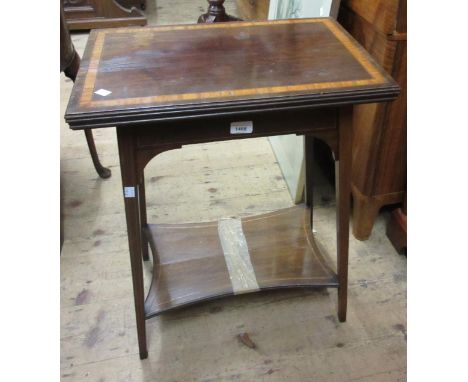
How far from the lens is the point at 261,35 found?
103 centimetres

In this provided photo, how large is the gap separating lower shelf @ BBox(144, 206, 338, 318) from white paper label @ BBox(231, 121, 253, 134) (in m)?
0.48

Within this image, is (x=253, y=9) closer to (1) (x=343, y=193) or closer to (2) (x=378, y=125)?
(2) (x=378, y=125)

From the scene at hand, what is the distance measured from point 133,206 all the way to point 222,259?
0.43 m

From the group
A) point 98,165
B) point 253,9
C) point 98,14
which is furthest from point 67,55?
point 98,14

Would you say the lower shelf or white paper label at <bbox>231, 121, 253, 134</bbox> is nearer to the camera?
white paper label at <bbox>231, 121, 253, 134</bbox>

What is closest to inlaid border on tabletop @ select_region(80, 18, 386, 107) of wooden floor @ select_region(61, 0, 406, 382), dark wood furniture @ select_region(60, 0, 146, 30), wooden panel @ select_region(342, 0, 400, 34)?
wooden panel @ select_region(342, 0, 400, 34)

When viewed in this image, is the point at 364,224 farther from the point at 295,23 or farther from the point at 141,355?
the point at 141,355

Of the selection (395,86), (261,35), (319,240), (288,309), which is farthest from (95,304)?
(395,86)

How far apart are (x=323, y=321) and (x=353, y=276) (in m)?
0.20

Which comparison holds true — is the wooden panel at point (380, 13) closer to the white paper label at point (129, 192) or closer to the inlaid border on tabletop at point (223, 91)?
the inlaid border on tabletop at point (223, 91)

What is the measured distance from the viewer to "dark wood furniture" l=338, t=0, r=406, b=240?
1.11m

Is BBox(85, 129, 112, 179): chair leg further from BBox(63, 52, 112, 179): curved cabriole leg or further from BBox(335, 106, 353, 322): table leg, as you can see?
BBox(335, 106, 353, 322): table leg

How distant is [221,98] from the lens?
784mm

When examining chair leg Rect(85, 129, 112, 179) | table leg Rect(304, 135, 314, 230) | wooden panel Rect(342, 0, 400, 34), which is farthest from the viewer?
chair leg Rect(85, 129, 112, 179)
